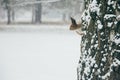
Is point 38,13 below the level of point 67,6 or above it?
below

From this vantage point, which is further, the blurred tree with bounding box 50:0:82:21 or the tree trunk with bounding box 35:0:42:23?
the blurred tree with bounding box 50:0:82:21

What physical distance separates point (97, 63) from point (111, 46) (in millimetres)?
173

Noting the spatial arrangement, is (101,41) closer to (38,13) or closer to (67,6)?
(38,13)

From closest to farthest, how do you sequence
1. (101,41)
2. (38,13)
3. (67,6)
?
(101,41)
(38,13)
(67,6)

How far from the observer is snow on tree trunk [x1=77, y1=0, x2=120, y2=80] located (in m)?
2.15

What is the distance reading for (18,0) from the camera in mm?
31953

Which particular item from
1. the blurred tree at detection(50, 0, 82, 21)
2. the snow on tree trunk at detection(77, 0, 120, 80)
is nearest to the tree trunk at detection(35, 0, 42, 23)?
the blurred tree at detection(50, 0, 82, 21)

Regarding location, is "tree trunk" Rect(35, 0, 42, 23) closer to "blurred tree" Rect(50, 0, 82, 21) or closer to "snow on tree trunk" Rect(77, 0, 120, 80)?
"blurred tree" Rect(50, 0, 82, 21)

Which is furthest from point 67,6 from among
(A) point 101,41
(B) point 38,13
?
(A) point 101,41

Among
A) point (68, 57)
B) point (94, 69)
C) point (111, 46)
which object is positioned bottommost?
point (68, 57)

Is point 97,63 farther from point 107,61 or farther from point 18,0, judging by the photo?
point 18,0

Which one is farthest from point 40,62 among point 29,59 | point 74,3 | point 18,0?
point 74,3

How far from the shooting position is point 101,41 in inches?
87.7

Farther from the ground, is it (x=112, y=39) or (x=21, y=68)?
(x=112, y=39)
